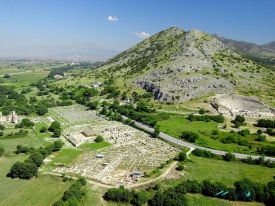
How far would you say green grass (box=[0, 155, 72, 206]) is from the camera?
40.2m

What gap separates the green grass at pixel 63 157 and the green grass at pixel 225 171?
26.5 metres

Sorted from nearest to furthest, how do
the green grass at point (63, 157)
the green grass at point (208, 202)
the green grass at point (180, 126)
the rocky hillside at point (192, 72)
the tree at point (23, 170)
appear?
the green grass at point (208, 202) < the tree at point (23, 170) < the green grass at point (63, 157) < the green grass at point (180, 126) < the rocky hillside at point (192, 72)

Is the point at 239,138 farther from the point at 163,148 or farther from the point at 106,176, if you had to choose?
the point at 106,176

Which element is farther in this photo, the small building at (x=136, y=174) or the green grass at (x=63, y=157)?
the green grass at (x=63, y=157)

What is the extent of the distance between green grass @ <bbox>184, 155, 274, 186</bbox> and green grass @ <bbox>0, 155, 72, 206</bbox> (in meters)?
24.3

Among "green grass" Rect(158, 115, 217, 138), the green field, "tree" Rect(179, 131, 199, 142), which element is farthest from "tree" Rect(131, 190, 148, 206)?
"green grass" Rect(158, 115, 217, 138)

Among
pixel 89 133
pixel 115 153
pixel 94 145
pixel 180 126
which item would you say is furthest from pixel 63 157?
pixel 180 126

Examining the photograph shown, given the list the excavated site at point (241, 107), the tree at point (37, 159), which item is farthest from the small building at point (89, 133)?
the excavated site at point (241, 107)

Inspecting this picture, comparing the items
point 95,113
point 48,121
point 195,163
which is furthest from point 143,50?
point 195,163

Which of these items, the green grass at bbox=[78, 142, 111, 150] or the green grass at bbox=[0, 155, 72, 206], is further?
the green grass at bbox=[78, 142, 111, 150]

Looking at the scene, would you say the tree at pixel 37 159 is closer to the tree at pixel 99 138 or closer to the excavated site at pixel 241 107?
the tree at pixel 99 138

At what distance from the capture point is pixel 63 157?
5722 cm

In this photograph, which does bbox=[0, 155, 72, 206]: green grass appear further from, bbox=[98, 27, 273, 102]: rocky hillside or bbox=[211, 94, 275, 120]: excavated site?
bbox=[98, 27, 273, 102]: rocky hillside

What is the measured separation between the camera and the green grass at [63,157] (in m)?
52.9
